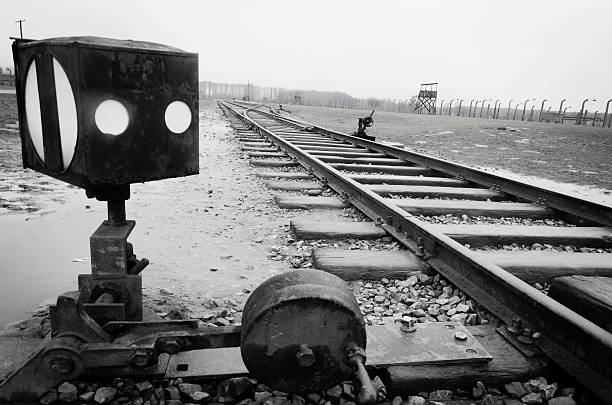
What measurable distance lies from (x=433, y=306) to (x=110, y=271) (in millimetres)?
1483

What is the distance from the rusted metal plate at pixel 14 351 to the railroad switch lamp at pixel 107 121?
1.01 feet

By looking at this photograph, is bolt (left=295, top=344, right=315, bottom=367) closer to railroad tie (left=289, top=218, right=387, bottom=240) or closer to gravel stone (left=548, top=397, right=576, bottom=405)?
gravel stone (left=548, top=397, right=576, bottom=405)

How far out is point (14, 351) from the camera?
1596 millimetres

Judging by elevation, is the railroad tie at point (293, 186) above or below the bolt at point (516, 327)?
below

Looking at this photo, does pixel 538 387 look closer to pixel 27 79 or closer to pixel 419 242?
pixel 419 242

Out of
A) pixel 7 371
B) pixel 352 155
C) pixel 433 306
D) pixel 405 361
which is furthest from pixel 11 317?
pixel 352 155

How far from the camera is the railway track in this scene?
162cm

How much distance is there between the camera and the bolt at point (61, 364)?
128 centimetres

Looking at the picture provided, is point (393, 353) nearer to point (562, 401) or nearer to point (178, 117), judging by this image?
point (562, 401)

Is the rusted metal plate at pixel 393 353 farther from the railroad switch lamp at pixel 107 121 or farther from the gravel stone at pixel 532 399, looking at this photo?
the railroad switch lamp at pixel 107 121

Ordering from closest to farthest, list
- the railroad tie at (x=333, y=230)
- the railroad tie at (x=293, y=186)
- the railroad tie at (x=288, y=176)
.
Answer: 1. the railroad tie at (x=333, y=230)
2. the railroad tie at (x=293, y=186)
3. the railroad tie at (x=288, y=176)

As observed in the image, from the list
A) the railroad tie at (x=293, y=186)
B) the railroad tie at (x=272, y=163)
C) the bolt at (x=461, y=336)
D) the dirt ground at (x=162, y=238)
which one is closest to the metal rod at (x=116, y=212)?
the dirt ground at (x=162, y=238)

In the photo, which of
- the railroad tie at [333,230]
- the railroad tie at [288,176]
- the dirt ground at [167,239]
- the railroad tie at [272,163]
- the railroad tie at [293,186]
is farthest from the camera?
the railroad tie at [272,163]

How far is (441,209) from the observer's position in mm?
3748
